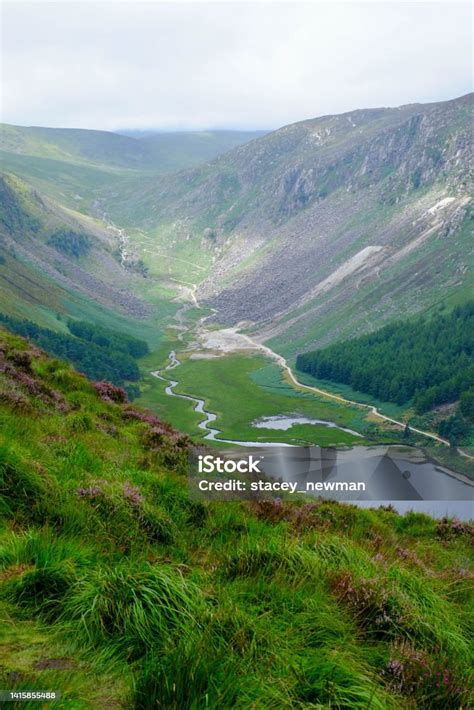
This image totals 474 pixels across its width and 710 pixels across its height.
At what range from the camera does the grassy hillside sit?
5734mm

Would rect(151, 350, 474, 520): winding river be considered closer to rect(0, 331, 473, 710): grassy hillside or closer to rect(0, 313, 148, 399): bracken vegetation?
rect(0, 313, 148, 399): bracken vegetation

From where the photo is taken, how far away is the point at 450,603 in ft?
30.7

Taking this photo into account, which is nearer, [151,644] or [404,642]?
[151,644]

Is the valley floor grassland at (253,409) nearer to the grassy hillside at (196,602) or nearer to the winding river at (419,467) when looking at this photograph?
the winding river at (419,467)

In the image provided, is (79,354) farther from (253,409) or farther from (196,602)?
(196,602)

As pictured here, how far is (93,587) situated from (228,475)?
7.38m

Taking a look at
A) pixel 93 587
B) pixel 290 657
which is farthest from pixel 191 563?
pixel 290 657

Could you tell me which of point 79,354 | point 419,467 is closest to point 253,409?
point 419,467

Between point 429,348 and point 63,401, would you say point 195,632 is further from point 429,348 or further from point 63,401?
point 429,348

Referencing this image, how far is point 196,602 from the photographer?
23.5 ft

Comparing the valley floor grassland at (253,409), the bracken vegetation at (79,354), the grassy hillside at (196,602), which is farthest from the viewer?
the bracken vegetation at (79,354)

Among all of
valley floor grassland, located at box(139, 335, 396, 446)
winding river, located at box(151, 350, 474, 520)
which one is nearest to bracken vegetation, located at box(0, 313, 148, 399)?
valley floor grassland, located at box(139, 335, 396, 446)

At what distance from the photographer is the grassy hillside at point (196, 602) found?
5734mm

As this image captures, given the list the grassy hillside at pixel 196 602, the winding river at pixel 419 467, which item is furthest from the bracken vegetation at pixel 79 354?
the grassy hillside at pixel 196 602
